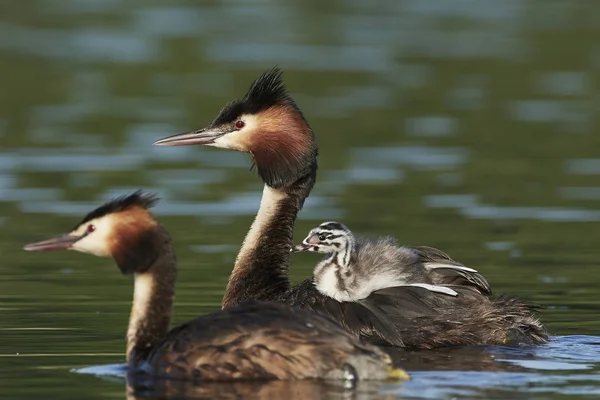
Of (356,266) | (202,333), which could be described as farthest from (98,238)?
(356,266)

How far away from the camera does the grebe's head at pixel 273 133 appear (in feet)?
47.3

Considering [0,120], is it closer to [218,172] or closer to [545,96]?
[218,172]

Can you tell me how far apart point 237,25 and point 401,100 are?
949cm

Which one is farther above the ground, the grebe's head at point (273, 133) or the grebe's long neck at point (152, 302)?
the grebe's head at point (273, 133)

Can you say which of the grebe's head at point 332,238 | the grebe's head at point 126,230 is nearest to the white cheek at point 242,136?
the grebe's head at point 332,238

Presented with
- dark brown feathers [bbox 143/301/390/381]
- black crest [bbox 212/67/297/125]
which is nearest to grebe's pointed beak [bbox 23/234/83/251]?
dark brown feathers [bbox 143/301/390/381]

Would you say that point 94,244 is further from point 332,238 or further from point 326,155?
point 326,155

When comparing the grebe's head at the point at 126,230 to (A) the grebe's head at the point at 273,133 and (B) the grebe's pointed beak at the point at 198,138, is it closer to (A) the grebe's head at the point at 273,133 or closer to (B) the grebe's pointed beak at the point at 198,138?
(A) the grebe's head at the point at 273,133

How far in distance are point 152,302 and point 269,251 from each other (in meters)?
2.61

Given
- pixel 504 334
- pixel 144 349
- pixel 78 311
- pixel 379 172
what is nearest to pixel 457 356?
pixel 504 334

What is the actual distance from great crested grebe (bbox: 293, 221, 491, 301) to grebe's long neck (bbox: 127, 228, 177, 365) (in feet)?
5.42

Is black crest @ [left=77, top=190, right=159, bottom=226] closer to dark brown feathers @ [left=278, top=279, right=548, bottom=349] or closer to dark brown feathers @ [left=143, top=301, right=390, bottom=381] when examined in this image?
dark brown feathers @ [left=143, top=301, right=390, bottom=381]

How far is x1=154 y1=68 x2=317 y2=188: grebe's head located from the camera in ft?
47.3

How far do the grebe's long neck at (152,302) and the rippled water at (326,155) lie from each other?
26 cm
